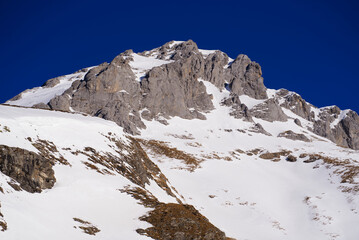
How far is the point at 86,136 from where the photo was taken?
33.6 m

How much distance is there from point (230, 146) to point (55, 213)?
284 feet

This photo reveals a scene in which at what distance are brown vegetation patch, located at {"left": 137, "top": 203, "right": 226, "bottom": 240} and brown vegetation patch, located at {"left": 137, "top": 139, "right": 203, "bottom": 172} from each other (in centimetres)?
4789

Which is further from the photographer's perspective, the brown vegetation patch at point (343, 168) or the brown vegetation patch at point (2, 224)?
the brown vegetation patch at point (343, 168)

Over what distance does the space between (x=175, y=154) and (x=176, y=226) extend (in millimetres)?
56501

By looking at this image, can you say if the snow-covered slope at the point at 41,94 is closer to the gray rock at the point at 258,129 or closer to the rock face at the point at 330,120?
the gray rock at the point at 258,129

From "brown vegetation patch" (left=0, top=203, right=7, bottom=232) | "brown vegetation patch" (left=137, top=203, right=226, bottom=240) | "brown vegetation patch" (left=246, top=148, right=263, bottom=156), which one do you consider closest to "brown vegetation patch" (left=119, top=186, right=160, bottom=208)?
"brown vegetation patch" (left=137, top=203, right=226, bottom=240)

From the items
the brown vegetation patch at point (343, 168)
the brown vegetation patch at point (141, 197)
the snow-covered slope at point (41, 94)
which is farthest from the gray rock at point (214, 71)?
the brown vegetation patch at point (141, 197)

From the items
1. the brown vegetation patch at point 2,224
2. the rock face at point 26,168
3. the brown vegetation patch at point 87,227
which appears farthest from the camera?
the rock face at point 26,168

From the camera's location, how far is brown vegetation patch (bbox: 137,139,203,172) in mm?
74000

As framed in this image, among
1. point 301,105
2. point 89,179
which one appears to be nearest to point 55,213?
point 89,179

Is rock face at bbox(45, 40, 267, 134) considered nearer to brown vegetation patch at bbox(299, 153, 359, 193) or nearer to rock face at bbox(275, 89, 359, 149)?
rock face at bbox(275, 89, 359, 149)

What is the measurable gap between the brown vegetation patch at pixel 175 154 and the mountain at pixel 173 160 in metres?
0.25

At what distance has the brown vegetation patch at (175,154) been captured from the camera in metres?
74.0

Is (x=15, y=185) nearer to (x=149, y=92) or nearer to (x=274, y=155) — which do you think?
(x=274, y=155)
